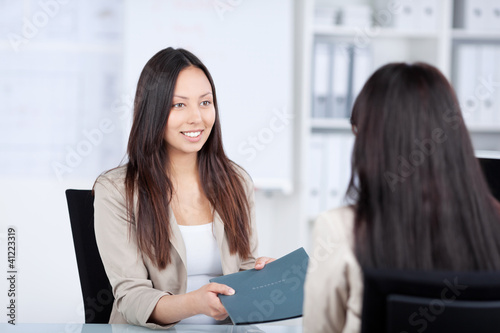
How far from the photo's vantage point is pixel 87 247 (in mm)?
1647

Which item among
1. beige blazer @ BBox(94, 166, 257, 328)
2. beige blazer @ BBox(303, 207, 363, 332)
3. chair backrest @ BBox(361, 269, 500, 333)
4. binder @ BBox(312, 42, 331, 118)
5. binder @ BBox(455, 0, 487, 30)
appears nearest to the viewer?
chair backrest @ BBox(361, 269, 500, 333)

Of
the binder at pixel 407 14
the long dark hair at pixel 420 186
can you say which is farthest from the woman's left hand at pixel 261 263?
the binder at pixel 407 14

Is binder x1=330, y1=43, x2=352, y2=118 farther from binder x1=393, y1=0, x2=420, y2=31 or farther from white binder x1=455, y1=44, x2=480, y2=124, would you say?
white binder x1=455, y1=44, x2=480, y2=124

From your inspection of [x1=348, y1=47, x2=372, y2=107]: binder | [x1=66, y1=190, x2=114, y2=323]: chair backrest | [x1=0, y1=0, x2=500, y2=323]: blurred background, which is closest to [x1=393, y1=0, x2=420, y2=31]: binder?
[x1=0, y1=0, x2=500, y2=323]: blurred background

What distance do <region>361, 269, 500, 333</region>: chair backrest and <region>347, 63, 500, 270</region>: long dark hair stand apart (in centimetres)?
8

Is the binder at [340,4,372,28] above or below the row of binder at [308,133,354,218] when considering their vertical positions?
above

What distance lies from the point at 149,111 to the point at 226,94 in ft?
4.54

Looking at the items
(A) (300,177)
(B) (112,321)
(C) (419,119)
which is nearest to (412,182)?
(C) (419,119)

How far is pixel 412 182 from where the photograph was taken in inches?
34.6

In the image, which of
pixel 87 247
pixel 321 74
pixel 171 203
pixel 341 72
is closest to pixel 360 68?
pixel 341 72

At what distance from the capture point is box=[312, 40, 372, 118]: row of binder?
9.72 ft

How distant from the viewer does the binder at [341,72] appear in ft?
9.73

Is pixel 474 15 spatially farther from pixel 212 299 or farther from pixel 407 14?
pixel 212 299

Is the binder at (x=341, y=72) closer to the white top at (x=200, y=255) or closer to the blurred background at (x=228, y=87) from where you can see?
the blurred background at (x=228, y=87)
